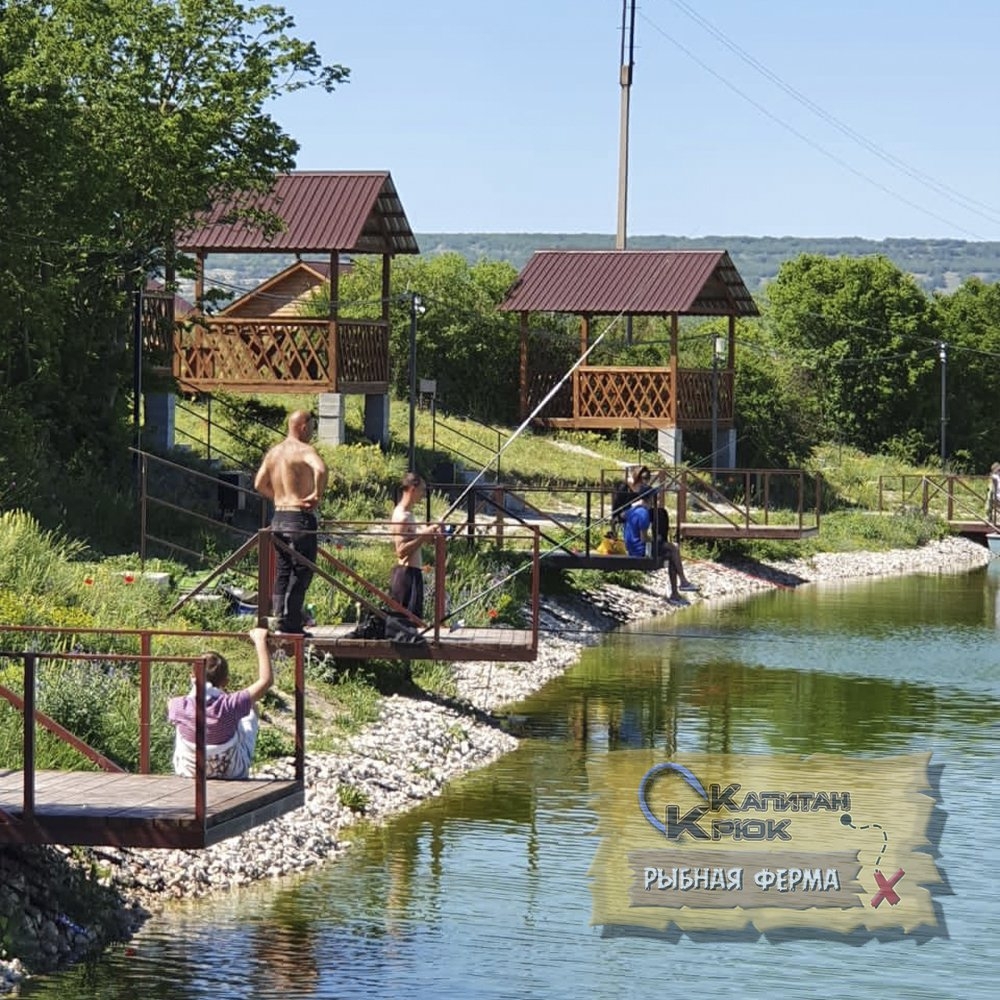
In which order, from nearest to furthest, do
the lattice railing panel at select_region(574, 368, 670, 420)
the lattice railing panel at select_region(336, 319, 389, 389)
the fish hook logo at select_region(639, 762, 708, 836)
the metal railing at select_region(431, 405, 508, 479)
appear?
the fish hook logo at select_region(639, 762, 708, 836) → the lattice railing panel at select_region(336, 319, 389, 389) → the metal railing at select_region(431, 405, 508, 479) → the lattice railing panel at select_region(574, 368, 670, 420)

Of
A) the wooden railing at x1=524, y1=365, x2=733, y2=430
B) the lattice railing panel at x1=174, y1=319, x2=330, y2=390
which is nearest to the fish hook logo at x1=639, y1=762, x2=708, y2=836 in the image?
the lattice railing panel at x1=174, y1=319, x2=330, y2=390

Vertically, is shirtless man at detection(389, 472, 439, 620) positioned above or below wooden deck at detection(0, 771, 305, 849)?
above

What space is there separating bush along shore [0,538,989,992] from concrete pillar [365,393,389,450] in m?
11.1

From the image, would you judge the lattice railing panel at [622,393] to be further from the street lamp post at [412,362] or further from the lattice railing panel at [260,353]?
the street lamp post at [412,362]

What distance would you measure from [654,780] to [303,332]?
2042cm

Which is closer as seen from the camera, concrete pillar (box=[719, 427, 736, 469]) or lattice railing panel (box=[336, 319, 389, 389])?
lattice railing panel (box=[336, 319, 389, 389])

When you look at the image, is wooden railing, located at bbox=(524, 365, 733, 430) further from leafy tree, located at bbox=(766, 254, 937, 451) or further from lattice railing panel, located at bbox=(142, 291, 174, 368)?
lattice railing panel, located at bbox=(142, 291, 174, 368)

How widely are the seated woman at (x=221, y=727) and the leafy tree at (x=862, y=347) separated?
46421 mm

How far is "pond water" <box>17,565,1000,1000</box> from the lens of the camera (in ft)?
41.4

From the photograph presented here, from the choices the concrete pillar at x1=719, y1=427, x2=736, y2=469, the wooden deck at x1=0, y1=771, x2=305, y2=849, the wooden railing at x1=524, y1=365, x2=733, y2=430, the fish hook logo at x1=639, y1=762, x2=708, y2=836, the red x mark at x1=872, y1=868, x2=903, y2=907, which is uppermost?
the wooden railing at x1=524, y1=365, x2=733, y2=430

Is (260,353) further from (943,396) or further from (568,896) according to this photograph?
(568,896)

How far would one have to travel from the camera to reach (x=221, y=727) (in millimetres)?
13203

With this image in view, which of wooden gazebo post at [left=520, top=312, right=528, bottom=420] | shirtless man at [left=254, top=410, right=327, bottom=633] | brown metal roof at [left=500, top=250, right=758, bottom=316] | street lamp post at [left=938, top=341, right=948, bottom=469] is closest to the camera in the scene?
shirtless man at [left=254, top=410, right=327, bottom=633]

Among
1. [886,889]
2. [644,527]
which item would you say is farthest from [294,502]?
[644,527]
